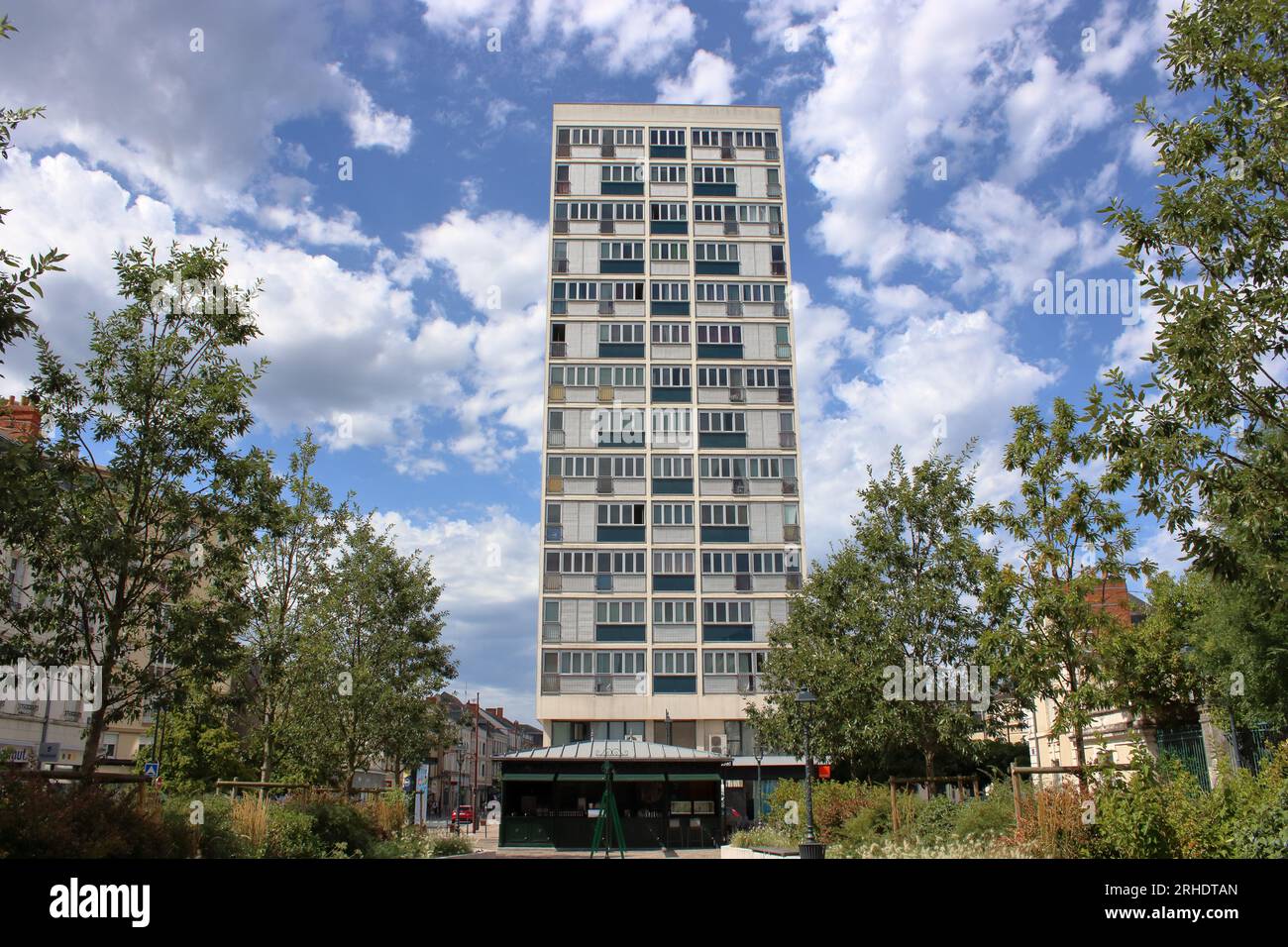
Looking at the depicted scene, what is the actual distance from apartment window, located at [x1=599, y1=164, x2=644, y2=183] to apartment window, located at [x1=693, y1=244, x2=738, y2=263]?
279 inches

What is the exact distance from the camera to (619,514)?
59.8 m

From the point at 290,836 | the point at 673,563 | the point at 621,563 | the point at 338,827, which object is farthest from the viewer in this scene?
the point at 673,563

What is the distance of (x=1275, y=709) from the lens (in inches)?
930

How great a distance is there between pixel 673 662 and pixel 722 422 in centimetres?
1616

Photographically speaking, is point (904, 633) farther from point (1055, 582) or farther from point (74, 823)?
point (74, 823)

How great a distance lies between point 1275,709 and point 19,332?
2763 centimetres

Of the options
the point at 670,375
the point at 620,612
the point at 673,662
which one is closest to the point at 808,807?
the point at 673,662

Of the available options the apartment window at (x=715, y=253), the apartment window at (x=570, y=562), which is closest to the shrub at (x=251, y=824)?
the apartment window at (x=570, y=562)

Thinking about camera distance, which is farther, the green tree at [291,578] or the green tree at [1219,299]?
the green tree at [291,578]

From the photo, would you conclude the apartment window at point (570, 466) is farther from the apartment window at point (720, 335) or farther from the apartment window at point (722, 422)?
the apartment window at point (720, 335)

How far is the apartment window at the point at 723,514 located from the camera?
196 ft

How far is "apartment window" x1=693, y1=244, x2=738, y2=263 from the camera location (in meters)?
65.4

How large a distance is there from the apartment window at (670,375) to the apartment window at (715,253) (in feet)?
27.8

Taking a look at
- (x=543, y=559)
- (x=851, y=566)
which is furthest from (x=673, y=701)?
(x=851, y=566)
